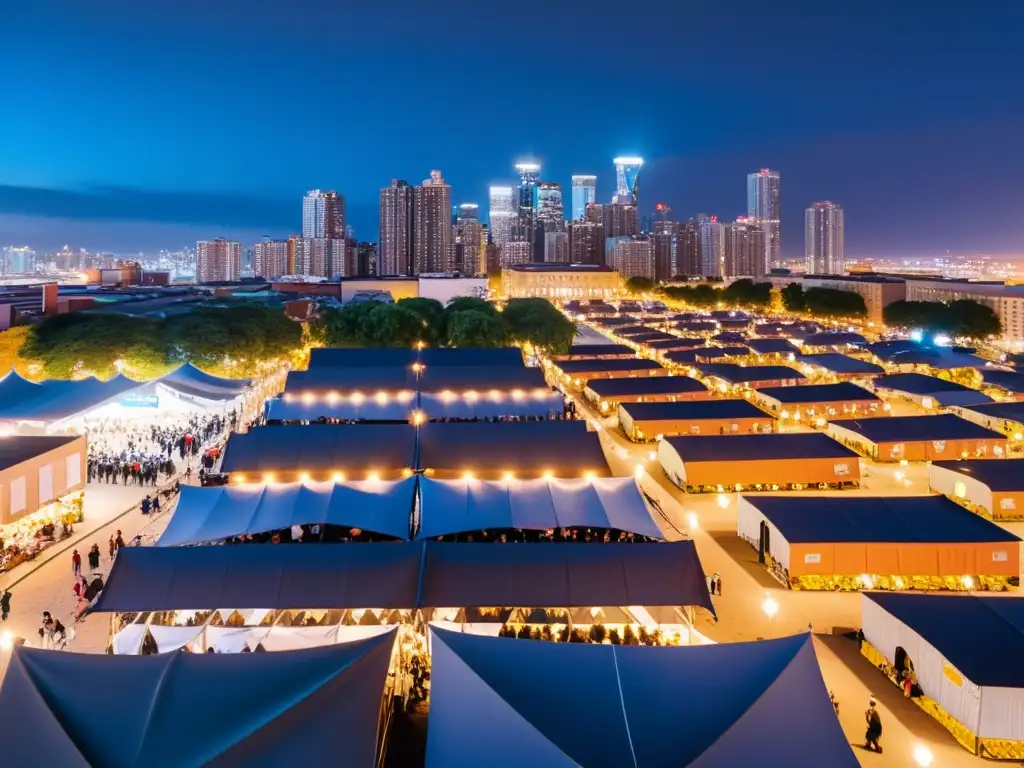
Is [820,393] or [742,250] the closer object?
[820,393]

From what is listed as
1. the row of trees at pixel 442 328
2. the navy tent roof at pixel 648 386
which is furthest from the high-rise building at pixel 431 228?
the navy tent roof at pixel 648 386

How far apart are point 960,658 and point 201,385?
1957 centimetres

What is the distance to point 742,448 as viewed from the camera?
15.0 metres

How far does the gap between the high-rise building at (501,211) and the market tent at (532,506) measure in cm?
14401

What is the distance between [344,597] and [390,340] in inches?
1023

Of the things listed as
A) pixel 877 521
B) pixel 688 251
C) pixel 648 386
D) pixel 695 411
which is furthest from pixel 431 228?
pixel 877 521

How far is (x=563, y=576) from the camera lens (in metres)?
8.07

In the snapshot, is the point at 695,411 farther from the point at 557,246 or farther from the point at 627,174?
the point at 627,174

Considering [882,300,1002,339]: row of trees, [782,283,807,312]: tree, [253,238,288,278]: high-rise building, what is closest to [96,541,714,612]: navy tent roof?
[882,300,1002,339]: row of trees

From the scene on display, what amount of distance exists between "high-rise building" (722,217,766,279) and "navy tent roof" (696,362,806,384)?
105881mm

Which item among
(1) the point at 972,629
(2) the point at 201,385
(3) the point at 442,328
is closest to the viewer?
(1) the point at 972,629

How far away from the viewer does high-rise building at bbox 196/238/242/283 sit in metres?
116

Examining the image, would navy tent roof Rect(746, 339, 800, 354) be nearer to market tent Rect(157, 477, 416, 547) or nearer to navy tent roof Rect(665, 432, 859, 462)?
navy tent roof Rect(665, 432, 859, 462)

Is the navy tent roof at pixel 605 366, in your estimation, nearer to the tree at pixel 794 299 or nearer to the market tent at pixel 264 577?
the market tent at pixel 264 577
